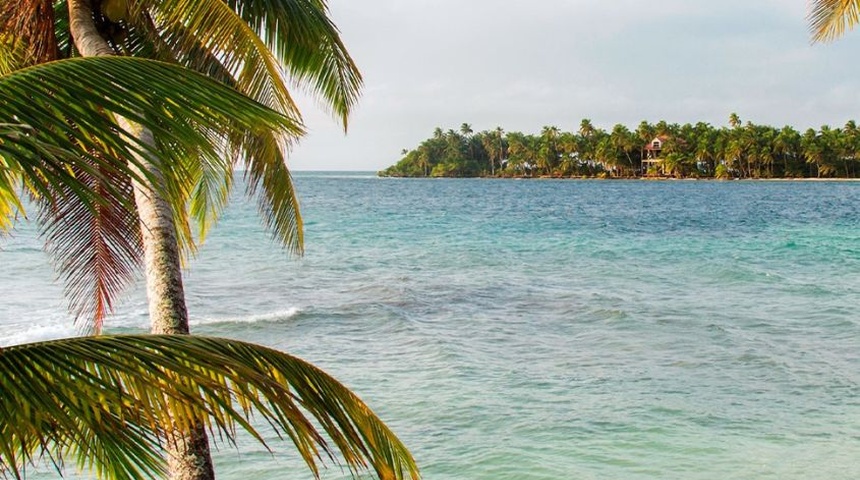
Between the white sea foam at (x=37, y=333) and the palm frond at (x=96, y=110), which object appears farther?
the white sea foam at (x=37, y=333)

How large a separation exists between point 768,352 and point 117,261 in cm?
913

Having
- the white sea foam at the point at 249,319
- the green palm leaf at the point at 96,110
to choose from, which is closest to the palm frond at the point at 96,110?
the green palm leaf at the point at 96,110

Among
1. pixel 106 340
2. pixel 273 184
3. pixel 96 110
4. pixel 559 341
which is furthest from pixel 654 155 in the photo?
pixel 106 340

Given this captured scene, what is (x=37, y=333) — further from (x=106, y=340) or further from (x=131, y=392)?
(x=106, y=340)

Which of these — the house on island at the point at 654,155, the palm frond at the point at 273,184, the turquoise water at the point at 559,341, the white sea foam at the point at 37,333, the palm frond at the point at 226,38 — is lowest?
the turquoise water at the point at 559,341

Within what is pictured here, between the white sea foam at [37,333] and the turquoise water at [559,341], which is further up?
the white sea foam at [37,333]

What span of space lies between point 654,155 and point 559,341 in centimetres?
12018

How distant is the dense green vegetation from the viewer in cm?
11275

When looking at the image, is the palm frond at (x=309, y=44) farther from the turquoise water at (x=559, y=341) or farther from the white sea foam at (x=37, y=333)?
the white sea foam at (x=37, y=333)

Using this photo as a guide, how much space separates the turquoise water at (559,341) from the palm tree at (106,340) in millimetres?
2944

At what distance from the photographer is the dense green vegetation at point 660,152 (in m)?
113

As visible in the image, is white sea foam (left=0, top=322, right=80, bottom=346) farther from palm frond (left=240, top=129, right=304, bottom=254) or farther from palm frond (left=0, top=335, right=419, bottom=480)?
palm frond (left=0, top=335, right=419, bottom=480)

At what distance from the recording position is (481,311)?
51.9ft

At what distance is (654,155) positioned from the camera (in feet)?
420
